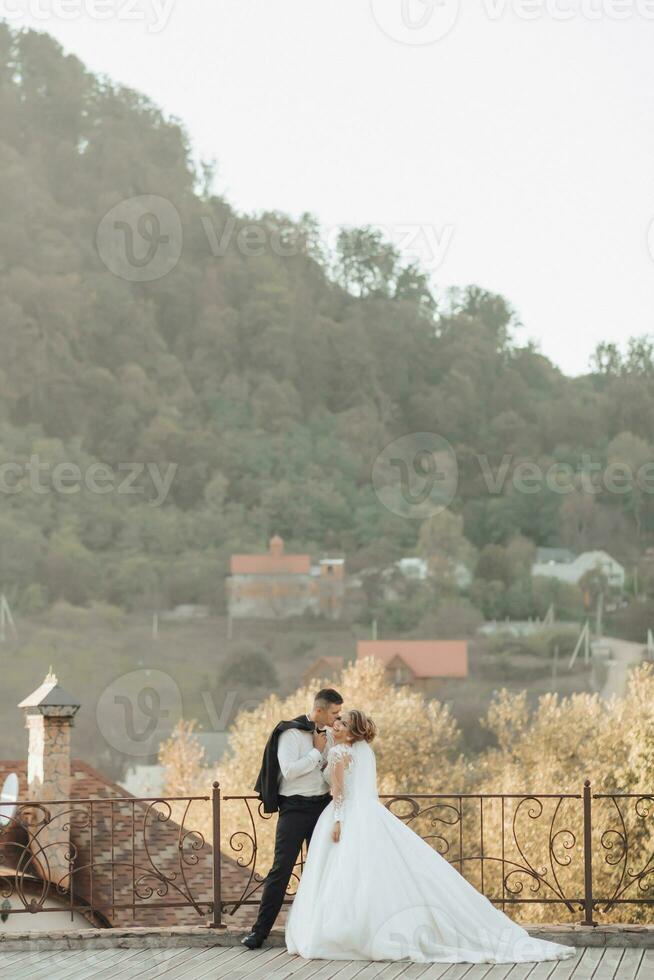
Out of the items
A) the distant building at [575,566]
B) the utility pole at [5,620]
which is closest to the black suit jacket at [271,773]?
the utility pole at [5,620]

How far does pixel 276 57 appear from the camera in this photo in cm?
10519

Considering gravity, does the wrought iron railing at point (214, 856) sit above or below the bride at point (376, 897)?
below

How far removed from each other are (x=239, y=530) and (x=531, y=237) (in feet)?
98.6

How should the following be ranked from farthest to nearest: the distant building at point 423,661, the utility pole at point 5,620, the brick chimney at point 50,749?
the utility pole at point 5,620, the distant building at point 423,661, the brick chimney at point 50,749

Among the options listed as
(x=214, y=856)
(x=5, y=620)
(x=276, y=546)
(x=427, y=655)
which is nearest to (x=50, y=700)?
(x=214, y=856)

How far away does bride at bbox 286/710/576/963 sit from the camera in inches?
255

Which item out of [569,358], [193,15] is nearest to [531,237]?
[569,358]

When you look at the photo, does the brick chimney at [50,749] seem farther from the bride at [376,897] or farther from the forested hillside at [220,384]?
the forested hillside at [220,384]

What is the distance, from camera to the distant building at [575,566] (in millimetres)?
87562

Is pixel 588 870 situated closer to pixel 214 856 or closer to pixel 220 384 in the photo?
pixel 214 856

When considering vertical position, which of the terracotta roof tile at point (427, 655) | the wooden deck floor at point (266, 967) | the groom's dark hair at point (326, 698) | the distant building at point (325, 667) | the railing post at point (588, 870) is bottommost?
the distant building at point (325, 667)

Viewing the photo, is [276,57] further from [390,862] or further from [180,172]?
[390,862]

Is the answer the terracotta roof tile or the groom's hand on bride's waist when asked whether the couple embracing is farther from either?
the terracotta roof tile

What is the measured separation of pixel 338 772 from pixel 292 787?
324 millimetres
